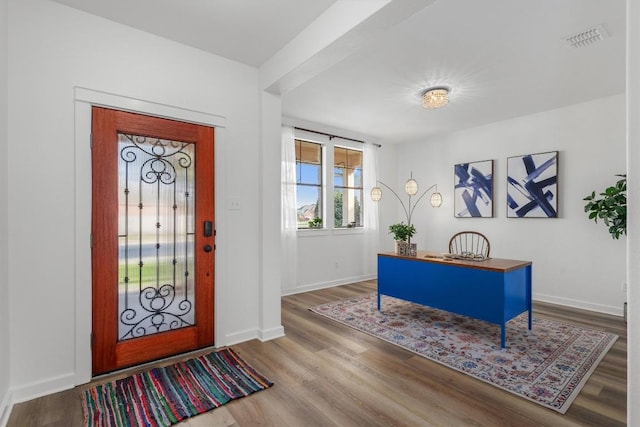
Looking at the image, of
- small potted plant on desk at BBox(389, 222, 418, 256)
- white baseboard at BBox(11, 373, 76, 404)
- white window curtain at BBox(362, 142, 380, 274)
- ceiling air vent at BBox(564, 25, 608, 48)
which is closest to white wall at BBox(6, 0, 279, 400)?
white baseboard at BBox(11, 373, 76, 404)

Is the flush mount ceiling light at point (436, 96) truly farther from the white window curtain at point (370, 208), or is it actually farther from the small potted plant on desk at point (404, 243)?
the white window curtain at point (370, 208)

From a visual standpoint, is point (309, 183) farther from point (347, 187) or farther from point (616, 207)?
point (616, 207)

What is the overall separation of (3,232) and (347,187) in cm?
464

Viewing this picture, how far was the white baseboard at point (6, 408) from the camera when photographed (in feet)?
6.01

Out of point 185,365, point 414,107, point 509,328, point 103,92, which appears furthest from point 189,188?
point 509,328

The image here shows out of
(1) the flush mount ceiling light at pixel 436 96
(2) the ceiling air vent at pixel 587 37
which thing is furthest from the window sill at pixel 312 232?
(2) the ceiling air vent at pixel 587 37

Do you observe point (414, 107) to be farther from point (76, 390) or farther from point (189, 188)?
point (76, 390)

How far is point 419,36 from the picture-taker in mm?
2617

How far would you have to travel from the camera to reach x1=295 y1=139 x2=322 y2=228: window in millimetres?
5195

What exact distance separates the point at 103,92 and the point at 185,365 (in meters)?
2.21

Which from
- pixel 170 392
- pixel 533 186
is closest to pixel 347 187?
pixel 533 186

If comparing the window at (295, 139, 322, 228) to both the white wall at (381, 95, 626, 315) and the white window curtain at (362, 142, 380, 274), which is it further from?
the white wall at (381, 95, 626, 315)

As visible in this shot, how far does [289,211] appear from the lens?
4.82 m

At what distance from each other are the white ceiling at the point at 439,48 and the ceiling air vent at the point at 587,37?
5cm
